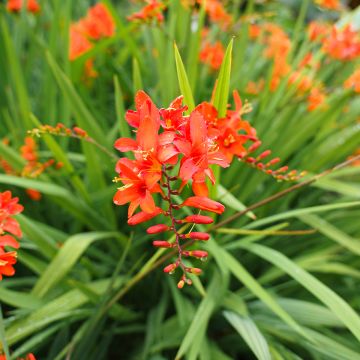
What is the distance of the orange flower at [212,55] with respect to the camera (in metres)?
2.16

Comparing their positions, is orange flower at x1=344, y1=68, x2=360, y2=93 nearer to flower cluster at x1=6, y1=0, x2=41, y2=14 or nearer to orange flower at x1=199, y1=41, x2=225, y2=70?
orange flower at x1=199, y1=41, x2=225, y2=70

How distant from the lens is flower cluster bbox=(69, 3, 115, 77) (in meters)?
2.18

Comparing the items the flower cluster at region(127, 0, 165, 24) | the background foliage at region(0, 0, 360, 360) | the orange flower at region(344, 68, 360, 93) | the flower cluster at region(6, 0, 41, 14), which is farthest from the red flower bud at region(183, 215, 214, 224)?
the flower cluster at region(6, 0, 41, 14)

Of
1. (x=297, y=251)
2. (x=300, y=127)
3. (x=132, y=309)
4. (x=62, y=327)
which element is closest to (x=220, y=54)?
(x=300, y=127)

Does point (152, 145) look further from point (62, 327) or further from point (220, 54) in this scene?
point (220, 54)

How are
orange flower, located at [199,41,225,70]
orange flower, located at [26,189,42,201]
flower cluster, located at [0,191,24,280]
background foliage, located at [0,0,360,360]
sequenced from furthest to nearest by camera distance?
orange flower, located at [199,41,225,70]
orange flower, located at [26,189,42,201]
background foliage, located at [0,0,360,360]
flower cluster, located at [0,191,24,280]

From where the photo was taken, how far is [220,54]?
2.21 metres

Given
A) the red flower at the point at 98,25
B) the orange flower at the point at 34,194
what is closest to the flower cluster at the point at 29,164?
the orange flower at the point at 34,194

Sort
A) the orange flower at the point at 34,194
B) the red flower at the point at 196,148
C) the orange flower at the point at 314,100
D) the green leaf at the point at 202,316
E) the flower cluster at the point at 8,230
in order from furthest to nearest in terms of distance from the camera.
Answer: the orange flower at the point at 314,100
the orange flower at the point at 34,194
the green leaf at the point at 202,316
the flower cluster at the point at 8,230
the red flower at the point at 196,148

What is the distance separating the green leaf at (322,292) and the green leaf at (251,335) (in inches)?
6.6

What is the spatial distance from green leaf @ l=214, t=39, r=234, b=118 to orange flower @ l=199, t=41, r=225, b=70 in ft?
3.50

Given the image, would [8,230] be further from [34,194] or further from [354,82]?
[354,82]

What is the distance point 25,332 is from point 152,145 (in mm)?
637

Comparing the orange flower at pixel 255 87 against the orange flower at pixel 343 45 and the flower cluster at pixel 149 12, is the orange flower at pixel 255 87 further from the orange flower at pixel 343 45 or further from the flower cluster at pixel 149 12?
the flower cluster at pixel 149 12
